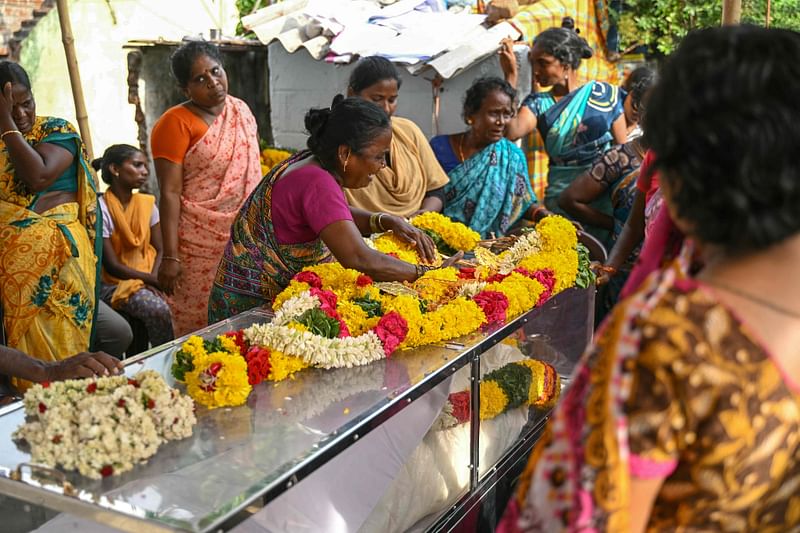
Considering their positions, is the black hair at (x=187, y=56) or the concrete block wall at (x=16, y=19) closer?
the black hair at (x=187, y=56)

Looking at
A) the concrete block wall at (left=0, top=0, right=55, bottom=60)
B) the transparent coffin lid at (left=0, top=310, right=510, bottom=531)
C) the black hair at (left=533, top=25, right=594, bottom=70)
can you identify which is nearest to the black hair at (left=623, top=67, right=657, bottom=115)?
the black hair at (left=533, top=25, right=594, bottom=70)

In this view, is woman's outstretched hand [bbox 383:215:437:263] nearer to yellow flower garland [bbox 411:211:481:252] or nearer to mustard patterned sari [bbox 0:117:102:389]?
yellow flower garland [bbox 411:211:481:252]

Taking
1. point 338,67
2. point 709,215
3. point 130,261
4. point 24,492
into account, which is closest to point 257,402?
point 24,492

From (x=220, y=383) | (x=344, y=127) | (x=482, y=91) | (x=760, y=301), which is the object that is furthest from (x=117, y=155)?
(x=760, y=301)

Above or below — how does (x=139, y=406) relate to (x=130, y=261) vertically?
above

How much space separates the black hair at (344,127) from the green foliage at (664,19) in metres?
8.46

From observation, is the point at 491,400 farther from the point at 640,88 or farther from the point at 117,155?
the point at 117,155

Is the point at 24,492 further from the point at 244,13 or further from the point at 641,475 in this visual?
the point at 244,13

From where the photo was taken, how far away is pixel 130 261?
18.7 ft

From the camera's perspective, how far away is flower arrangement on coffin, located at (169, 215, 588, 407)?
241 centimetres

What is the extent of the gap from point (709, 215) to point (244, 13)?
11.1m

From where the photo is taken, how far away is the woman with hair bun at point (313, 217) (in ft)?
10.2

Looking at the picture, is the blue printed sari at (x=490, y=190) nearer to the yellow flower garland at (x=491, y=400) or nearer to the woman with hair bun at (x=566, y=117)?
the woman with hair bun at (x=566, y=117)

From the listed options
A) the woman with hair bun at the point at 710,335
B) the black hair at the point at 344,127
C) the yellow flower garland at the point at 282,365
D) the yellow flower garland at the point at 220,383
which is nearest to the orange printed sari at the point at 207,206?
the black hair at the point at 344,127
